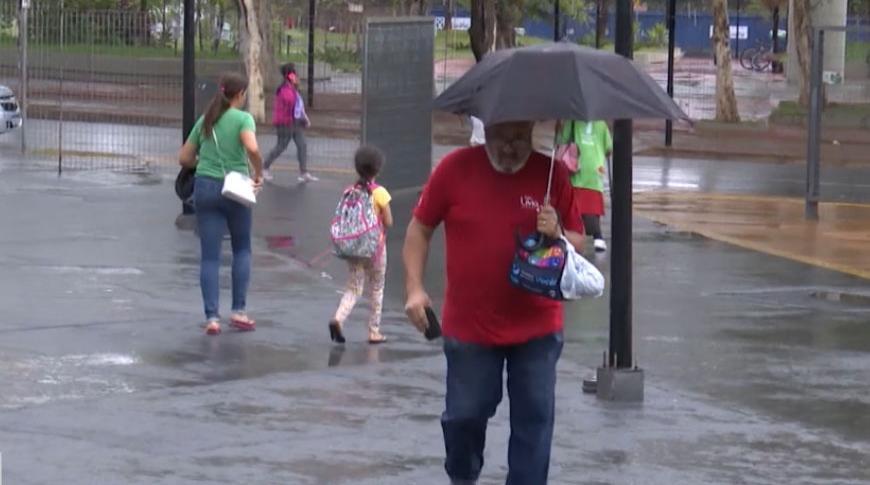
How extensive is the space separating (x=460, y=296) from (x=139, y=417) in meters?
2.70

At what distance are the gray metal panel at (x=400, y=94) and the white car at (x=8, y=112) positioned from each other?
795 cm

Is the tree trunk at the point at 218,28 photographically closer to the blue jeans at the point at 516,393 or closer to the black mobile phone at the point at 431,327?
the black mobile phone at the point at 431,327

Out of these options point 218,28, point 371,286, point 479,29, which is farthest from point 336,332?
point 218,28

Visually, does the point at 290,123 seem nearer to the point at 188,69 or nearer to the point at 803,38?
the point at 188,69

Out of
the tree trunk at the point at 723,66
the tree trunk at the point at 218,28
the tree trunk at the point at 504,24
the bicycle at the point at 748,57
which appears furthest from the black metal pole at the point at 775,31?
the tree trunk at the point at 723,66

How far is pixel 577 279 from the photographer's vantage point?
6.57 meters

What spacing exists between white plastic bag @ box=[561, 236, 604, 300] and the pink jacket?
16.2 meters

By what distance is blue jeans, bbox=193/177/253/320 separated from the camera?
11.3 metres

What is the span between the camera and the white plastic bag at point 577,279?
6527 millimetres

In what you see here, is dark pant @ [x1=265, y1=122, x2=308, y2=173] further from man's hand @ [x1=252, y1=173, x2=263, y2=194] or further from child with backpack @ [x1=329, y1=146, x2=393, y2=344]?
child with backpack @ [x1=329, y1=146, x2=393, y2=344]

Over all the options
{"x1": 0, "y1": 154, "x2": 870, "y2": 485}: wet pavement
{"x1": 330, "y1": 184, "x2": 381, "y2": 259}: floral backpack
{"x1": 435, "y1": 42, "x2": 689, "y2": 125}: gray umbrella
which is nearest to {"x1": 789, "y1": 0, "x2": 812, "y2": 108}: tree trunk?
{"x1": 0, "y1": 154, "x2": 870, "y2": 485}: wet pavement

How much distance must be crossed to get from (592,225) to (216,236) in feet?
18.6

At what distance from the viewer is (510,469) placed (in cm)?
678

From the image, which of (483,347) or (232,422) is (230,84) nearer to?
(232,422)
